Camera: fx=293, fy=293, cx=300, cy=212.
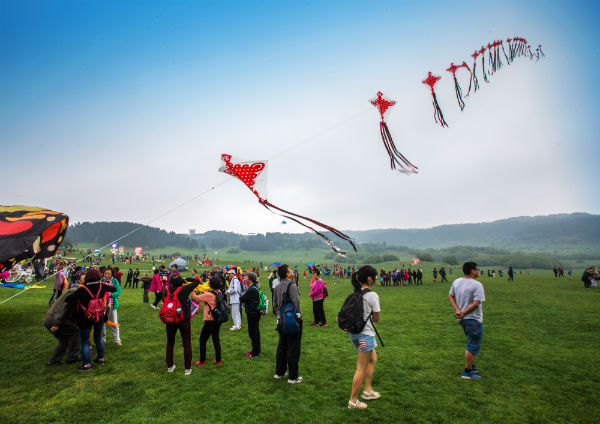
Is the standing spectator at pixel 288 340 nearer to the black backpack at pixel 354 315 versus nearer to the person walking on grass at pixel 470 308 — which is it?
the black backpack at pixel 354 315

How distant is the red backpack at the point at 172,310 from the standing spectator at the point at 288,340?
5.92 ft

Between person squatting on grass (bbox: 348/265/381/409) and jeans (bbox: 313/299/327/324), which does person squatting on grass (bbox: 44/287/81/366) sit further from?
jeans (bbox: 313/299/327/324)

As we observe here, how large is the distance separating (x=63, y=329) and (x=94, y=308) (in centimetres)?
122

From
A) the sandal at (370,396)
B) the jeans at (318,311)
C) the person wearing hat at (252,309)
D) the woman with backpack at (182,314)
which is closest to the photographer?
the sandal at (370,396)

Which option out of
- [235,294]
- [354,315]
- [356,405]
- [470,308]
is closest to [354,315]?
[354,315]

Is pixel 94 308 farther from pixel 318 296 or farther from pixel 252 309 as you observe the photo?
pixel 318 296

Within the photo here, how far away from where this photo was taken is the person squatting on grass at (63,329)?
19.5 ft

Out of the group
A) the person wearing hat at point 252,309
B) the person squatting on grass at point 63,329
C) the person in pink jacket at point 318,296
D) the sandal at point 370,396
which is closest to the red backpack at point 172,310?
the person wearing hat at point 252,309

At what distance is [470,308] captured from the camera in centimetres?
507

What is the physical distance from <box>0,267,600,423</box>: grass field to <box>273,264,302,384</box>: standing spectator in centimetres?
24

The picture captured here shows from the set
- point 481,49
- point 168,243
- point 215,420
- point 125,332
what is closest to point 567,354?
point 481,49

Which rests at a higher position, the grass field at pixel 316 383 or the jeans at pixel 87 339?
the jeans at pixel 87 339

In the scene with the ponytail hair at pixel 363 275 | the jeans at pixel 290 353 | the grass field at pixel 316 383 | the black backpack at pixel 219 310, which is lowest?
the grass field at pixel 316 383

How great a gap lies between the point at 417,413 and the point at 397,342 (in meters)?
4.06
